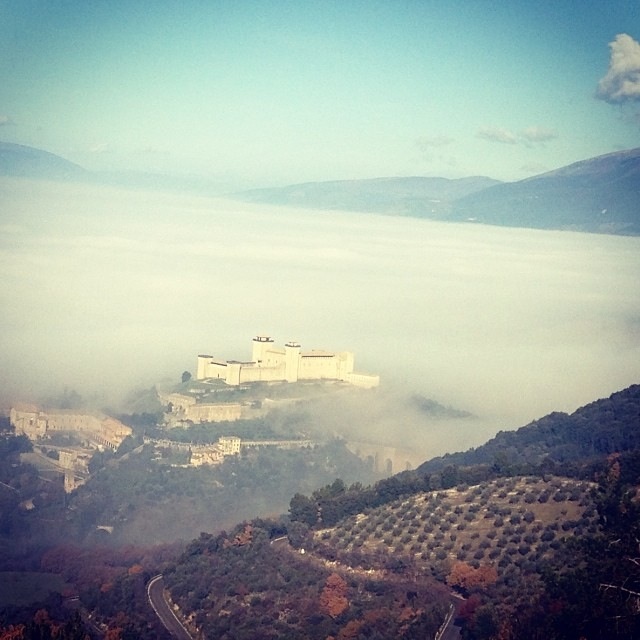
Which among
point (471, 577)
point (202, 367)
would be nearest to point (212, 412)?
point (202, 367)

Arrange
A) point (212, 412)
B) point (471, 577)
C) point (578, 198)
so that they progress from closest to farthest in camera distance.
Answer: point (471, 577) → point (212, 412) → point (578, 198)

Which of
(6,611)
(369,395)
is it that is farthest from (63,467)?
(6,611)

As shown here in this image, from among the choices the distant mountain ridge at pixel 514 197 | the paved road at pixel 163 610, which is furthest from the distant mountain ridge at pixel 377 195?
the paved road at pixel 163 610

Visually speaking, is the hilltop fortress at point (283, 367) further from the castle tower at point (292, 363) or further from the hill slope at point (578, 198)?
the hill slope at point (578, 198)

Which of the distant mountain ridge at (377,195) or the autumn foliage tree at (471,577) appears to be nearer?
the autumn foliage tree at (471,577)

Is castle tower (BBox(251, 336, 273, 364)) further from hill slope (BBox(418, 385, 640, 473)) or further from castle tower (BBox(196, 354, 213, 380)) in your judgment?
hill slope (BBox(418, 385, 640, 473))

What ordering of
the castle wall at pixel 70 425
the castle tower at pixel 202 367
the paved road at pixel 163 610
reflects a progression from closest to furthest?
the paved road at pixel 163 610
the castle wall at pixel 70 425
the castle tower at pixel 202 367

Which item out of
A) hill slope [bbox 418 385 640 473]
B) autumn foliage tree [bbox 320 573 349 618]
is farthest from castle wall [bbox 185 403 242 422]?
autumn foliage tree [bbox 320 573 349 618]

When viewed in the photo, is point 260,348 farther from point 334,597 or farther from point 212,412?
point 334,597
